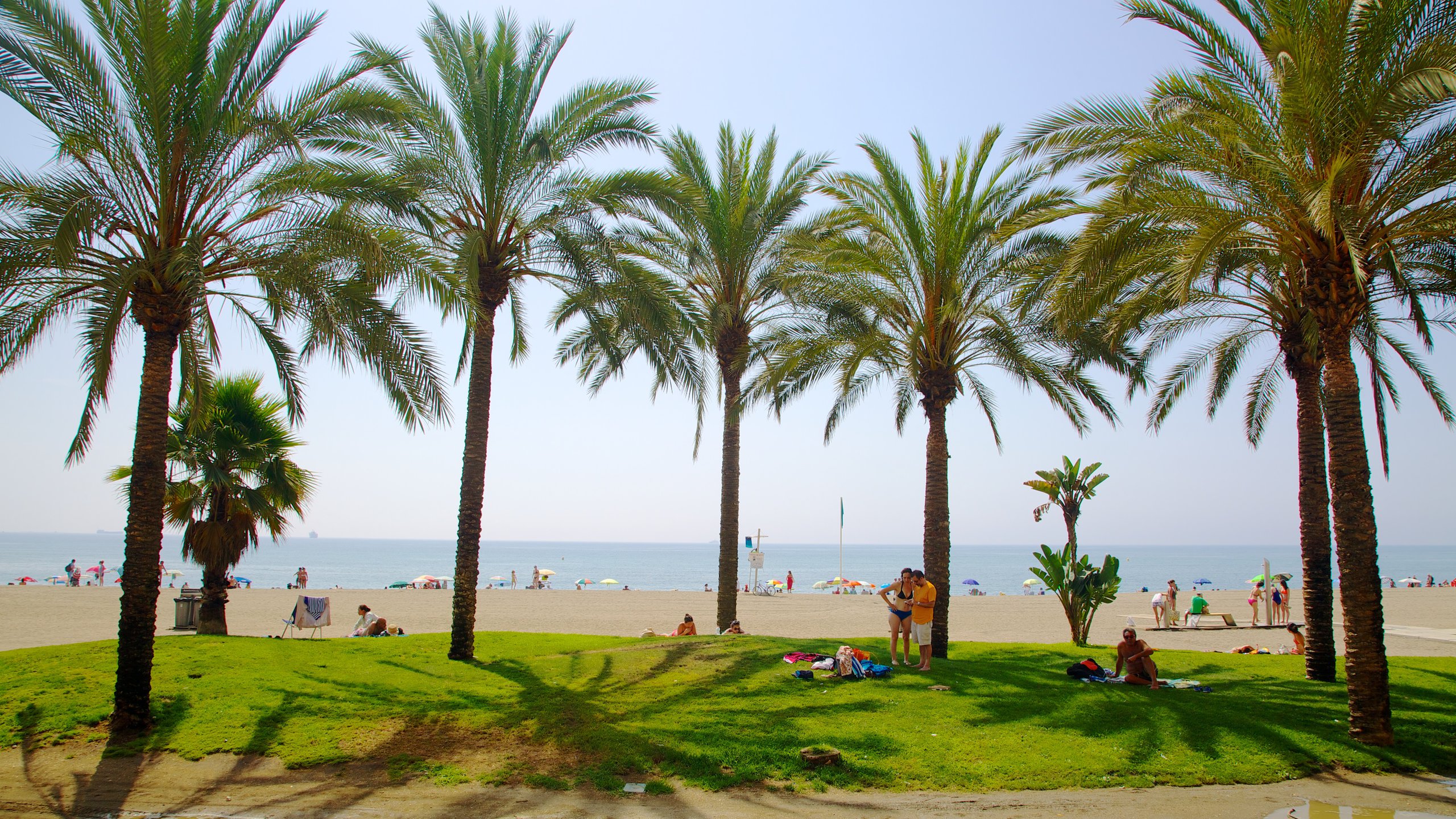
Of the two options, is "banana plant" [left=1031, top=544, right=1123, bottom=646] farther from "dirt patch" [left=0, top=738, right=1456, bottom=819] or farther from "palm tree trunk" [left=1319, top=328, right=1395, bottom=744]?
"dirt patch" [left=0, top=738, right=1456, bottom=819]

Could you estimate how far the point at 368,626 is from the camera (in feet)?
57.7

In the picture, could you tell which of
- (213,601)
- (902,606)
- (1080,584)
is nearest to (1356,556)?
(902,606)

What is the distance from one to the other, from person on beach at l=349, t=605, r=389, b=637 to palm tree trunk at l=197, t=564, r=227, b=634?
2.47 metres

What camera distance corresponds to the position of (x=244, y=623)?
80.4 ft

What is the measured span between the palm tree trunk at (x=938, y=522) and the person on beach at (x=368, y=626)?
10.9m

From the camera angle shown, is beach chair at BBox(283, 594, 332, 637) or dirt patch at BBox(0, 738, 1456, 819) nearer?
dirt patch at BBox(0, 738, 1456, 819)

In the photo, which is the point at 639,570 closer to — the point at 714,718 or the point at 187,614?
the point at 187,614

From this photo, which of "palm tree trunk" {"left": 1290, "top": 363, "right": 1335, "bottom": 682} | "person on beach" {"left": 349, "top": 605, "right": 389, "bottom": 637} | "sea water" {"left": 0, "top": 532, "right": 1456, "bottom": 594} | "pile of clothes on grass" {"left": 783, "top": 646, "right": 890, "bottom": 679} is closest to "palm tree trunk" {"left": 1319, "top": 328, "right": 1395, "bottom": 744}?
"palm tree trunk" {"left": 1290, "top": 363, "right": 1335, "bottom": 682}

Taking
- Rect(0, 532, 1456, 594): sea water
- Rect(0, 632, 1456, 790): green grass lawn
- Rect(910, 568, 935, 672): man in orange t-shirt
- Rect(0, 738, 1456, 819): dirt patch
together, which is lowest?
Rect(0, 532, 1456, 594): sea water

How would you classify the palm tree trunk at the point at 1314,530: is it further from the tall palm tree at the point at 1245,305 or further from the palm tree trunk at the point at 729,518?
the palm tree trunk at the point at 729,518

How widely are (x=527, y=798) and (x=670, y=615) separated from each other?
22460 mm

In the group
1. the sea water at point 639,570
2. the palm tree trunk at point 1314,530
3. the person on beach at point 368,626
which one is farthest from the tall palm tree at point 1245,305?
the sea water at point 639,570

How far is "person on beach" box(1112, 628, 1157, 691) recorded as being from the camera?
11.3m

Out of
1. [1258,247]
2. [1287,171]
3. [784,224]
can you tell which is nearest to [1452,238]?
[1258,247]
